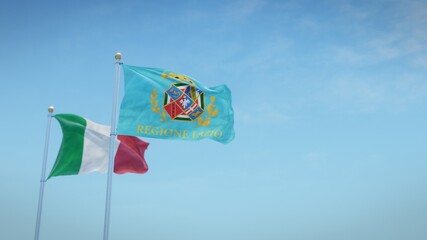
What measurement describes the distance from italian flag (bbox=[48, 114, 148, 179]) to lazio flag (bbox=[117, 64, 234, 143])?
15.3 ft

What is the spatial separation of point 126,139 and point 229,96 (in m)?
5.96

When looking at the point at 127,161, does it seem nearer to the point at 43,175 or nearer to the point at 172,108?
the point at 43,175

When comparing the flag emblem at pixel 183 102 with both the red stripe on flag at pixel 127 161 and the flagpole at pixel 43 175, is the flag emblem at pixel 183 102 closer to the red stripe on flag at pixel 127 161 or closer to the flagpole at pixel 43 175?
the red stripe on flag at pixel 127 161

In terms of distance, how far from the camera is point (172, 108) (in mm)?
18531

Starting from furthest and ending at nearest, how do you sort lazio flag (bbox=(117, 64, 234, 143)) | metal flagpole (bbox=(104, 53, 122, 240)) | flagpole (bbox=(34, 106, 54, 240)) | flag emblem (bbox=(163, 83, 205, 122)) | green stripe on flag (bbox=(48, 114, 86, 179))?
1. green stripe on flag (bbox=(48, 114, 86, 179))
2. flagpole (bbox=(34, 106, 54, 240))
3. flag emblem (bbox=(163, 83, 205, 122))
4. lazio flag (bbox=(117, 64, 234, 143))
5. metal flagpole (bbox=(104, 53, 122, 240))

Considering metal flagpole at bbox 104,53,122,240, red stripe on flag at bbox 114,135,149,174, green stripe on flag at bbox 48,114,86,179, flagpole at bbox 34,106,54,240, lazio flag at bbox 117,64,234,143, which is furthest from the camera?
red stripe on flag at bbox 114,135,149,174

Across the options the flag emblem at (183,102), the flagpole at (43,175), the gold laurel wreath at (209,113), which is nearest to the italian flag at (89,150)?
the flagpole at (43,175)

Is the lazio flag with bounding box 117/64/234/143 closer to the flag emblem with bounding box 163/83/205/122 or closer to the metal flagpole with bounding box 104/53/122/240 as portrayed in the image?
the flag emblem with bounding box 163/83/205/122

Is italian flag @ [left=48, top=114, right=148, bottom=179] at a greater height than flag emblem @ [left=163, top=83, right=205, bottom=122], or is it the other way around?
flag emblem @ [left=163, top=83, right=205, bottom=122]

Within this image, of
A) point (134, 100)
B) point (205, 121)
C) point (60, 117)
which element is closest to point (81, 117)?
point (60, 117)

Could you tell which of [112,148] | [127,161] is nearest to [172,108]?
[112,148]

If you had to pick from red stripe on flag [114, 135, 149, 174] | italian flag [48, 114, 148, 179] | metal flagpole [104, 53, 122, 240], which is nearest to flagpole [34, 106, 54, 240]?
italian flag [48, 114, 148, 179]

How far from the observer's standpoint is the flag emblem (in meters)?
18.5

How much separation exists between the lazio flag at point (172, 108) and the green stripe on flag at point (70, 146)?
4.79m
